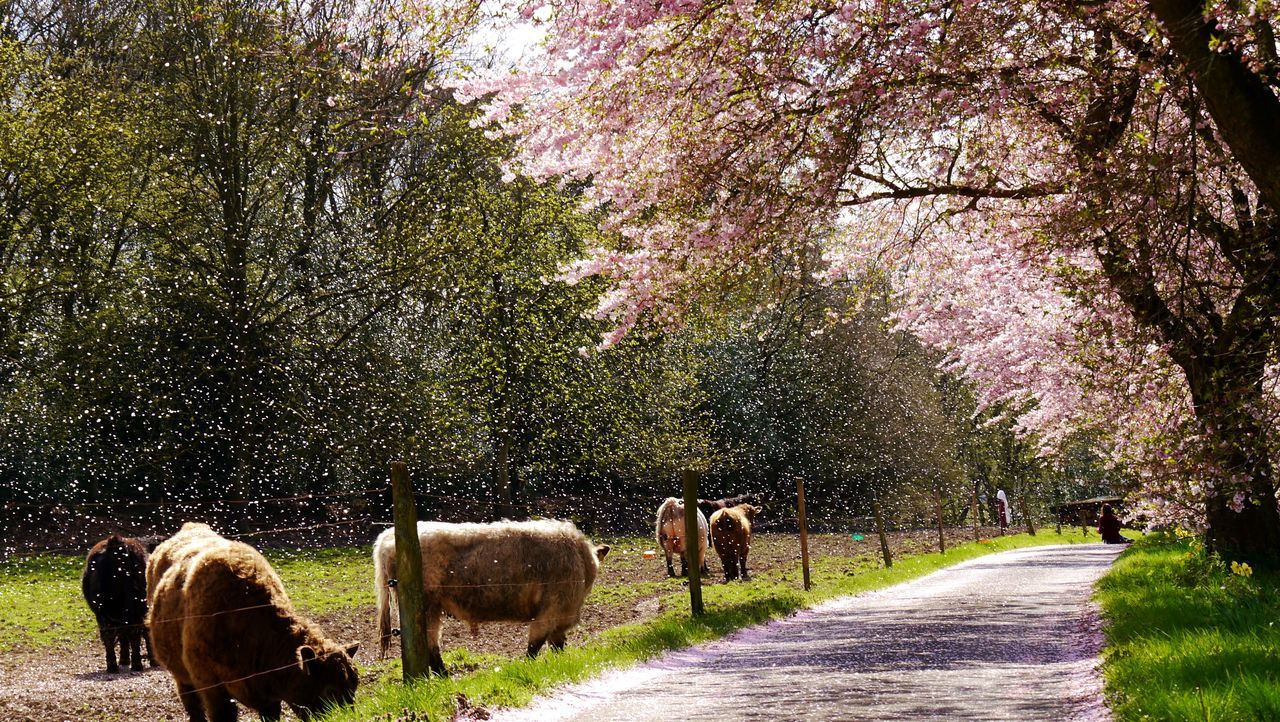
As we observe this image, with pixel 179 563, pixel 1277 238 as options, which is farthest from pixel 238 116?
pixel 1277 238

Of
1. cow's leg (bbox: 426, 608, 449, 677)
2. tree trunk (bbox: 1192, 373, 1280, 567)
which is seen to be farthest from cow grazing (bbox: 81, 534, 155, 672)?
tree trunk (bbox: 1192, 373, 1280, 567)

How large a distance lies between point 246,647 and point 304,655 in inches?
19.4

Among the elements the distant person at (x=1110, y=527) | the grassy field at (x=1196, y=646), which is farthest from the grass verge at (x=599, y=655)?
the distant person at (x=1110, y=527)

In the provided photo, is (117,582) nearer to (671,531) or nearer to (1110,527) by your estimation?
(671,531)

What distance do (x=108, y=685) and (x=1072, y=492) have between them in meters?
83.4

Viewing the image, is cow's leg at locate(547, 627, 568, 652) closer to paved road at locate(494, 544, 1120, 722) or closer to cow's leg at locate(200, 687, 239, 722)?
paved road at locate(494, 544, 1120, 722)

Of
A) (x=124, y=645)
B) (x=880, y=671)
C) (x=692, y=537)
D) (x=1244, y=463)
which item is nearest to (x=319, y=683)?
(x=880, y=671)

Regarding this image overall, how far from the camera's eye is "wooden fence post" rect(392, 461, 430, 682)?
9680 mm

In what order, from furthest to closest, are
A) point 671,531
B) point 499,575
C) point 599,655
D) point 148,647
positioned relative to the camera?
point 671,531
point 148,647
point 499,575
point 599,655

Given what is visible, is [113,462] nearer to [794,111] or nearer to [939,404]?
[794,111]

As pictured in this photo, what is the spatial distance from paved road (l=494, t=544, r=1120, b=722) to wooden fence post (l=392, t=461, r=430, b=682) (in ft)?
3.90

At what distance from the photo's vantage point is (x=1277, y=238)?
10.0 meters

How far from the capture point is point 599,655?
38.1 ft

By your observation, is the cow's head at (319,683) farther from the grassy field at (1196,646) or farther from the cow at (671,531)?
the cow at (671,531)
